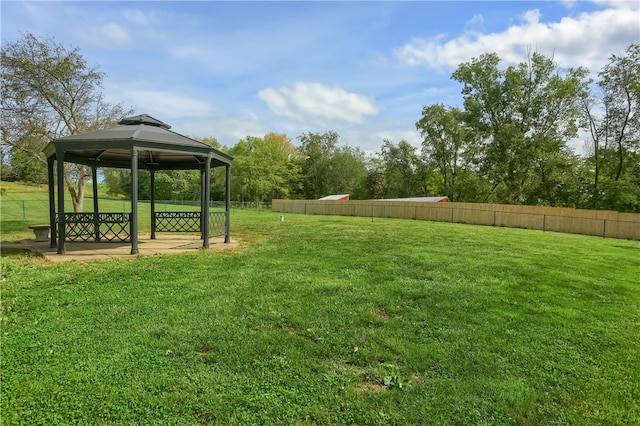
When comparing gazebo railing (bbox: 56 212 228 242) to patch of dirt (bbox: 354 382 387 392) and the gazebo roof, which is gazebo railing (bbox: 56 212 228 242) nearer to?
the gazebo roof

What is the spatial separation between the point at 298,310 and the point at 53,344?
258 centimetres

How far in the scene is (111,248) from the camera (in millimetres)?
8852

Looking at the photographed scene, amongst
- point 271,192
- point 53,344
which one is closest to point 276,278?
point 53,344

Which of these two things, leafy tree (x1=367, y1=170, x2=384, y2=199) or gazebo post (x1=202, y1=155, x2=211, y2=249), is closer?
gazebo post (x1=202, y1=155, x2=211, y2=249)

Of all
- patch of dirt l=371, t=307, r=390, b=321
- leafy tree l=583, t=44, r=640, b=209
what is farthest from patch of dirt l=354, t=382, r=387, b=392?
leafy tree l=583, t=44, r=640, b=209

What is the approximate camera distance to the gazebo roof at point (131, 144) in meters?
7.72

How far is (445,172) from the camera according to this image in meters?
39.3

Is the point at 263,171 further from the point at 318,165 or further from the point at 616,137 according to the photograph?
the point at 616,137

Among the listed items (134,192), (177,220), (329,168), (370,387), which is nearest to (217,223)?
(134,192)

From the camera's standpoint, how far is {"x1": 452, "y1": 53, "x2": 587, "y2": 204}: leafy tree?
30.6 metres

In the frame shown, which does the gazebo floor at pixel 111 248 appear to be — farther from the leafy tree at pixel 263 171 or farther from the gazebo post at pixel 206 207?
the leafy tree at pixel 263 171

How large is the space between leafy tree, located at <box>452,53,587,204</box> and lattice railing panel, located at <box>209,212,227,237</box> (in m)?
28.0

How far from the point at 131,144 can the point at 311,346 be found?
6.21 metres

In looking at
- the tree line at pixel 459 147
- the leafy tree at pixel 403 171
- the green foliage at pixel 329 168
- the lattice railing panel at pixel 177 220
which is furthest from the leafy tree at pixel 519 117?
the lattice railing panel at pixel 177 220
